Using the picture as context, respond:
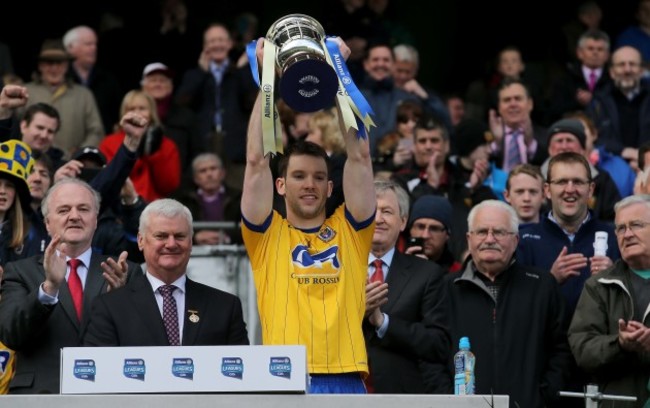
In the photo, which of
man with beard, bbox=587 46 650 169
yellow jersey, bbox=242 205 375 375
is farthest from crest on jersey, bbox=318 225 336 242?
man with beard, bbox=587 46 650 169

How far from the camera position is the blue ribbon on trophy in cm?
878

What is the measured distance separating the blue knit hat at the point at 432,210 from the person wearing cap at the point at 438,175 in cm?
114

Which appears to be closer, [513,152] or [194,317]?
[194,317]

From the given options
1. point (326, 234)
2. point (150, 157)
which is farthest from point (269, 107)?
point (150, 157)

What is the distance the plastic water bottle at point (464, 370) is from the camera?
9.01m

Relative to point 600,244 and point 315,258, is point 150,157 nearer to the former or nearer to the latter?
point 600,244

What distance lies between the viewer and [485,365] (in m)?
10.8

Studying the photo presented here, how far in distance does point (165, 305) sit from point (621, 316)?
282cm

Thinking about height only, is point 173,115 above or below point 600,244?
above

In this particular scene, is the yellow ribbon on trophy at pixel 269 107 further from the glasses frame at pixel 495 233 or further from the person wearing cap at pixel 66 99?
the person wearing cap at pixel 66 99

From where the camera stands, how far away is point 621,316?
1031 centimetres

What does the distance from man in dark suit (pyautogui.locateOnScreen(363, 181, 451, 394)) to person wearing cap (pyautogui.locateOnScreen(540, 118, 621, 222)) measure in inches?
109

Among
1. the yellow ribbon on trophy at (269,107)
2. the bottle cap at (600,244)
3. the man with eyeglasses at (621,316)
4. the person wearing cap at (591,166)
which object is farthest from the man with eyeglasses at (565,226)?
the yellow ribbon on trophy at (269,107)

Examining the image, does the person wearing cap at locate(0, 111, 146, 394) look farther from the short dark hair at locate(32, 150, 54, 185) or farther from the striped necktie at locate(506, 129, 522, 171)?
the striped necktie at locate(506, 129, 522, 171)
